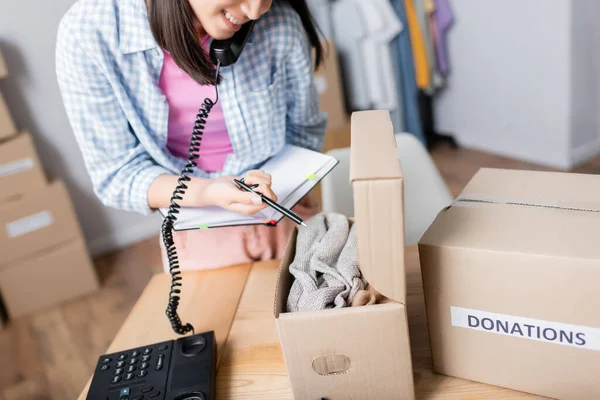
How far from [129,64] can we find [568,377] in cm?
82

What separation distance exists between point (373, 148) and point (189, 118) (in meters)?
0.50

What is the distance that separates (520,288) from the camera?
0.58 metres

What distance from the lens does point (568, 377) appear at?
0.61 meters

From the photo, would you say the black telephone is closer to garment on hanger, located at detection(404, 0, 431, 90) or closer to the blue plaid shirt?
the blue plaid shirt

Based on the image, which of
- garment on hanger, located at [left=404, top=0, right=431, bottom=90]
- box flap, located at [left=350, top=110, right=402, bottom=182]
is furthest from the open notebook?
garment on hanger, located at [left=404, top=0, right=431, bottom=90]

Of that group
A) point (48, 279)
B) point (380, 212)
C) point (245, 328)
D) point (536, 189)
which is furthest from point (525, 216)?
point (48, 279)

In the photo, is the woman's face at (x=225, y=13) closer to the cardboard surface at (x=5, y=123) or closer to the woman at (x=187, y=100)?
the woman at (x=187, y=100)

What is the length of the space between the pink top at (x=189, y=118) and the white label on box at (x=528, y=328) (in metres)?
0.58

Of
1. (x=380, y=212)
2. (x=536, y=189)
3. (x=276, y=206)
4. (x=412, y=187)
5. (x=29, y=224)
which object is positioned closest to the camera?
(x=380, y=212)

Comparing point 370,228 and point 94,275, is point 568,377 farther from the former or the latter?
point 94,275

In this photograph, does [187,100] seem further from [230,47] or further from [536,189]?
[536,189]

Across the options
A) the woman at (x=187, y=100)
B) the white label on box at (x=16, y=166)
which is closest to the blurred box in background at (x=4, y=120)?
the white label on box at (x=16, y=166)

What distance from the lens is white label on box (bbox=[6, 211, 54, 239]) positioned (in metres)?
2.21

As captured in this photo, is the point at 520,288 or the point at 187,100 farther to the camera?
the point at 187,100
